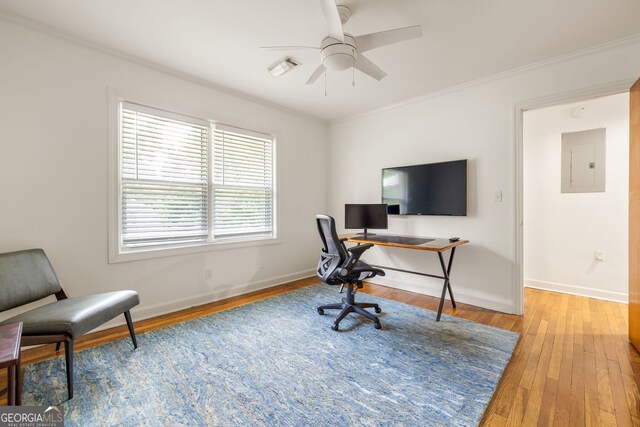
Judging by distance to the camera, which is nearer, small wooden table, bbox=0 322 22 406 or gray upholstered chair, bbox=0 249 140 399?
small wooden table, bbox=0 322 22 406

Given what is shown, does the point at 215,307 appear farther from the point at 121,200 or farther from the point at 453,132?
the point at 453,132

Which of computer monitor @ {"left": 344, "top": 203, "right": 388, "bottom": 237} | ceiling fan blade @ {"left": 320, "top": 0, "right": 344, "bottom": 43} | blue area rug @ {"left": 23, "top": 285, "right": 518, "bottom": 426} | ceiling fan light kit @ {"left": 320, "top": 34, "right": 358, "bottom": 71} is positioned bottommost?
blue area rug @ {"left": 23, "top": 285, "right": 518, "bottom": 426}

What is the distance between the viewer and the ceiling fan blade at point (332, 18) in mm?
1520

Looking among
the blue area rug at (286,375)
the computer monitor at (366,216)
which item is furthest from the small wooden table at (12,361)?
the computer monitor at (366,216)

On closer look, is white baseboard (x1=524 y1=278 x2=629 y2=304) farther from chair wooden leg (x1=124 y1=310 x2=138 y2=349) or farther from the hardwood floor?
chair wooden leg (x1=124 y1=310 x2=138 y2=349)

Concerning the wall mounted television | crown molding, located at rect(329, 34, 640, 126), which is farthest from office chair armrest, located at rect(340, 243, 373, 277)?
crown molding, located at rect(329, 34, 640, 126)

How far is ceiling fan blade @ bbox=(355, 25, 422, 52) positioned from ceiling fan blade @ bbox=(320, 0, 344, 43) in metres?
0.14

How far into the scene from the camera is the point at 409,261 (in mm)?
3578

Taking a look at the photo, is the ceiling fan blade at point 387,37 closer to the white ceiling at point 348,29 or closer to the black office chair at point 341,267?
the white ceiling at point 348,29

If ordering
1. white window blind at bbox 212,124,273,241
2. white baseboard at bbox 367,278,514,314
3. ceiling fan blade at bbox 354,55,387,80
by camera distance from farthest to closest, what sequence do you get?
white window blind at bbox 212,124,273,241 < white baseboard at bbox 367,278,514,314 < ceiling fan blade at bbox 354,55,387,80

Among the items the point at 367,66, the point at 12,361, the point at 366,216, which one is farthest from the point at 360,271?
the point at 12,361

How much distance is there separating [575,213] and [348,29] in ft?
11.9

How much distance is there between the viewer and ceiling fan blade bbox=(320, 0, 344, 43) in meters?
1.52

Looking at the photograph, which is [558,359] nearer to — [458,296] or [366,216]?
[458,296]
